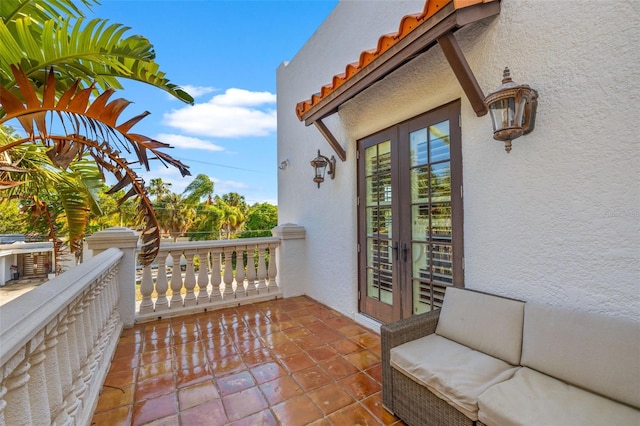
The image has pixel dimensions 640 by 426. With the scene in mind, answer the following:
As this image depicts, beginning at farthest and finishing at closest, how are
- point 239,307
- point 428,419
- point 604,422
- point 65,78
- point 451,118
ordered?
point 239,307 → point 451,118 → point 65,78 → point 428,419 → point 604,422

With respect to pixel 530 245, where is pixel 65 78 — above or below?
above

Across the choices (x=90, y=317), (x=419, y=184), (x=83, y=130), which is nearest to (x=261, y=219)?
(x=419, y=184)

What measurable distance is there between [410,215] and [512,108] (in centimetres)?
136

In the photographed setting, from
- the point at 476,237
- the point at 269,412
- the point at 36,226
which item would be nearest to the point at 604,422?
the point at 476,237

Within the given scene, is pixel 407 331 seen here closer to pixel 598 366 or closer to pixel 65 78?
pixel 598 366

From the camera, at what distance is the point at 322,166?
4.32 meters

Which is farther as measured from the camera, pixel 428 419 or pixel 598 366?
pixel 428 419

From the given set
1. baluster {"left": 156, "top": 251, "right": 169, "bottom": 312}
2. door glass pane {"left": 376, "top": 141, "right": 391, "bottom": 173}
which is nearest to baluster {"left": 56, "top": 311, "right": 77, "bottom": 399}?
baluster {"left": 156, "top": 251, "right": 169, "bottom": 312}

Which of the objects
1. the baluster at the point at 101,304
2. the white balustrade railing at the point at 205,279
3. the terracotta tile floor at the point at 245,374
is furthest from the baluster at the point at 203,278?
the baluster at the point at 101,304

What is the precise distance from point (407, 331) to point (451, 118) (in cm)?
197

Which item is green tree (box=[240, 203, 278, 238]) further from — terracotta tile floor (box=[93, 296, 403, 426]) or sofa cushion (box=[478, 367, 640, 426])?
sofa cushion (box=[478, 367, 640, 426])

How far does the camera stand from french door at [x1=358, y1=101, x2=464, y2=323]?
8.52ft

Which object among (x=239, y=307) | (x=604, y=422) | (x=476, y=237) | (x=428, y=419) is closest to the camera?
(x=604, y=422)

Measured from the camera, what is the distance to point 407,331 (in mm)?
2049
